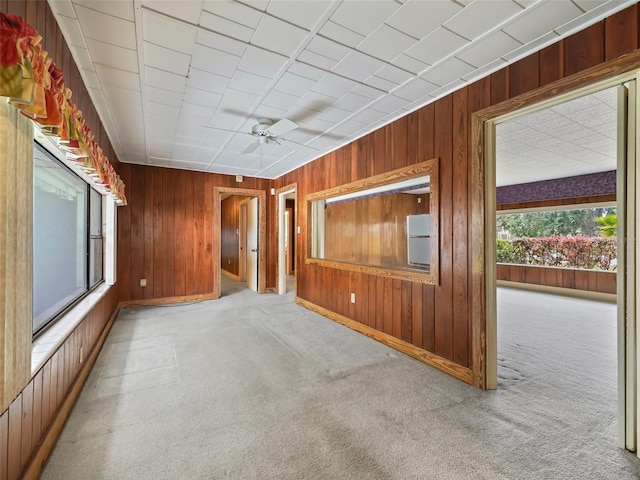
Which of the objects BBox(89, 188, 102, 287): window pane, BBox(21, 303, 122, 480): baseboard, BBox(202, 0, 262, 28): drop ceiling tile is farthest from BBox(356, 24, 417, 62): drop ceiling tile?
BBox(89, 188, 102, 287): window pane

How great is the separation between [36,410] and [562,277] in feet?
27.0

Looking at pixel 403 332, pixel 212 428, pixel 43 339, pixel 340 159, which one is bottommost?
pixel 212 428

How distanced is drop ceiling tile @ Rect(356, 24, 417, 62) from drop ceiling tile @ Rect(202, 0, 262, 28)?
70 centimetres

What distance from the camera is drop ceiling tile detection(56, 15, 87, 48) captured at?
1.73 meters

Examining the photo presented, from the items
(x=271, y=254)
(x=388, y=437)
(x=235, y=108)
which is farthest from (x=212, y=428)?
(x=271, y=254)

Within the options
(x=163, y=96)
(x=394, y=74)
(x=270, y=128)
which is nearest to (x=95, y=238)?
(x=163, y=96)

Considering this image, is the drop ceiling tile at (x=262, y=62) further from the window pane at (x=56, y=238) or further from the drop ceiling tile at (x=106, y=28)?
the window pane at (x=56, y=238)

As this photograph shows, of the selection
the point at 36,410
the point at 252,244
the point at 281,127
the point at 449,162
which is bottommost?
the point at 36,410

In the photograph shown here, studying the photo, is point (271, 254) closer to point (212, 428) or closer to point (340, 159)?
point (340, 159)

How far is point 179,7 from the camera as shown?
5.44 feet

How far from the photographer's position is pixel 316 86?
2512 millimetres

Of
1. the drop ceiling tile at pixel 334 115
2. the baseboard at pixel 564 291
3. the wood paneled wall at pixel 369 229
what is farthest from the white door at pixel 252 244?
the baseboard at pixel 564 291

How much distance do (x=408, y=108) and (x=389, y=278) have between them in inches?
68.9

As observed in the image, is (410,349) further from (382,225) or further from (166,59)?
(166,59)
